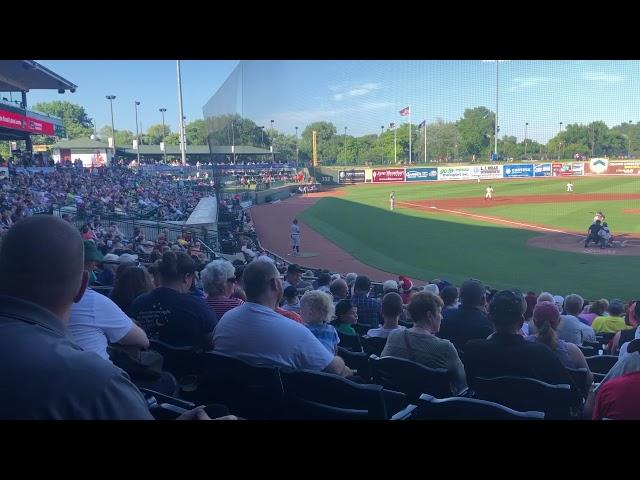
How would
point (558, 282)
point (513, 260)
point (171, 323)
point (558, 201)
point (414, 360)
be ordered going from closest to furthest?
point (414, 360) → point (171, 323) → point (558, 282) → point (513, 260) → point (558, 201)

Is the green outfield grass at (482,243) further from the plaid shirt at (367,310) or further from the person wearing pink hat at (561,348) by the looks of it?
the person wearing pink hat at (561,348)

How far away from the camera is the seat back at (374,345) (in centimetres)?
472

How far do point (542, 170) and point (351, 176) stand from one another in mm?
17984

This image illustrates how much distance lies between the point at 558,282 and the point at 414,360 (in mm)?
12575

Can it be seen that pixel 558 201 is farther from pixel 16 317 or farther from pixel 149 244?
pixel 16 317

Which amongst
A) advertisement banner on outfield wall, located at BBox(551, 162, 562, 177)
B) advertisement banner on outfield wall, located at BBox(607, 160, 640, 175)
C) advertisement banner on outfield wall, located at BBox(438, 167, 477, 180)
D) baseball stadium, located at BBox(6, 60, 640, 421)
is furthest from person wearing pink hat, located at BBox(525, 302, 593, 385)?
advertisement banner on outfield wall, located at BBox(551, 162, 562, 177)

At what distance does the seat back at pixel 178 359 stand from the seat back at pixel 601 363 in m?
3.35

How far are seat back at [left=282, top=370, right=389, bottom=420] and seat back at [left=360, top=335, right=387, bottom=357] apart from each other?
6.37 feet

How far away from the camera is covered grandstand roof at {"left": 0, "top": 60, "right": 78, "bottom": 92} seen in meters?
23.7

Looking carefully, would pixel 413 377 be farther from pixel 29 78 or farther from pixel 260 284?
pixel 29 78

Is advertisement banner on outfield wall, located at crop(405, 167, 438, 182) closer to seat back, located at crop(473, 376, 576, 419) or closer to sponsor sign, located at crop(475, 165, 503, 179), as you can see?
sponsor sign, located at crop(475, 165, 503, 179)

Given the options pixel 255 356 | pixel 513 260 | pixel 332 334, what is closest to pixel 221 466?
pixel 255 356

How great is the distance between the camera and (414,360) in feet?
12.5

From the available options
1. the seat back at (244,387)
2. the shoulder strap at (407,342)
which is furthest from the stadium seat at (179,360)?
the shoulder strap at (407,342)
